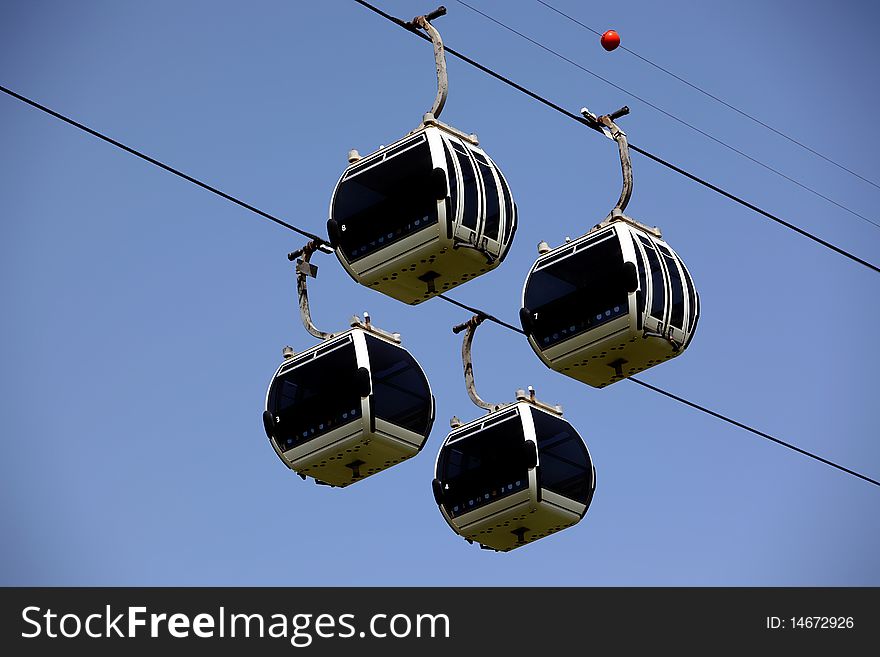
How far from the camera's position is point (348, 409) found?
1112 inches

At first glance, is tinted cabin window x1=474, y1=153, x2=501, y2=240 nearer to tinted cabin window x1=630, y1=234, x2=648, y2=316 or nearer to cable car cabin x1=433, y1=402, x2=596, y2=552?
tinted cabin window x1=630, y1=234, x2=648, y2=316

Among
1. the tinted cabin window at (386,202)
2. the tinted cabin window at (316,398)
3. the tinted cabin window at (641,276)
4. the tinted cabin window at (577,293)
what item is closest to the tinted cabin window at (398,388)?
the tinted cabin window at (316,398)

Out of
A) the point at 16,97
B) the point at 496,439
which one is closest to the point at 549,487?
the point at 496,439

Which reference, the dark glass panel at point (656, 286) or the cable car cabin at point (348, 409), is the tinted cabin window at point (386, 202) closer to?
the cable car cabin at point (348, 409)

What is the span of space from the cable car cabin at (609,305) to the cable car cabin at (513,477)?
1342mm

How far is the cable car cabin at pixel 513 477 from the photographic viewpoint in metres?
29.9

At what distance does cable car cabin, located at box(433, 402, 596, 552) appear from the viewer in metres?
29.9

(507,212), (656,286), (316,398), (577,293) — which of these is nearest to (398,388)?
(316,398)

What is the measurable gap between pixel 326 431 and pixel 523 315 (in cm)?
265

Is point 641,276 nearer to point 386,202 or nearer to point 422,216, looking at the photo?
point 422,216

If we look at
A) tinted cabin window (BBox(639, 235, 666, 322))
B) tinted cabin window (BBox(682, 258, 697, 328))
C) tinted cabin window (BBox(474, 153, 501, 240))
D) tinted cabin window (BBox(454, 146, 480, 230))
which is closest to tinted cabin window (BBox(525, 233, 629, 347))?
tinted cabin window (BBox(639, 235, 666, 322))

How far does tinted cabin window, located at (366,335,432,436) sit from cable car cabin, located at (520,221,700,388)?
4.54 feet

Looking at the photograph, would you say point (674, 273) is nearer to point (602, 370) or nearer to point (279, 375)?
point (602, 370)

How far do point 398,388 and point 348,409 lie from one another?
72 centimetres
